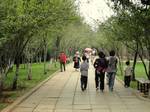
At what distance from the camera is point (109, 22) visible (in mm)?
26516

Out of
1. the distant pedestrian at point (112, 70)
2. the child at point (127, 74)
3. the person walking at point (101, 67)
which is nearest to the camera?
the person walking at point (101, 67)

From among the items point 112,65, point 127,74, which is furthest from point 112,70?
point 127,74

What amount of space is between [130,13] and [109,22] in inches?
253

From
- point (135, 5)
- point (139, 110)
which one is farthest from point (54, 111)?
point (135, 5)

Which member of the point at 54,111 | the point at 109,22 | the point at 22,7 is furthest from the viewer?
the point at 109,22

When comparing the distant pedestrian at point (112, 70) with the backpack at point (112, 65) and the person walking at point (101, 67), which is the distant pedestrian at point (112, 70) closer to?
the backpack at point (112, 65)

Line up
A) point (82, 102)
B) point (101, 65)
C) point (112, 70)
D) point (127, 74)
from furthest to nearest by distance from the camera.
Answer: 1. point (127, 74)
2. point (112, 70)
3. point (101, 65)
4. point (82, 102)

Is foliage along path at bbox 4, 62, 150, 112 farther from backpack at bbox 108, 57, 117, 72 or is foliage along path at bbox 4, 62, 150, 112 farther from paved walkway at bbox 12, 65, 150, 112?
backpack at bbox 108, 57, 117, 72

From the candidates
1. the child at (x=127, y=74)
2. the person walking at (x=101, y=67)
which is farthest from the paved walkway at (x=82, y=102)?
the child at (x=127, y=74)

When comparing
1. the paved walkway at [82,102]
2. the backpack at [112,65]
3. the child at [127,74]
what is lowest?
the paved walkway at [82,102]

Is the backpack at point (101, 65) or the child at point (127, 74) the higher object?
the backpack at point (101, 65)

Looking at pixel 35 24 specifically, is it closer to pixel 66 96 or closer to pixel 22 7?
pixel 22 7

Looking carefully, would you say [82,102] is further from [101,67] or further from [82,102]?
[101,67]

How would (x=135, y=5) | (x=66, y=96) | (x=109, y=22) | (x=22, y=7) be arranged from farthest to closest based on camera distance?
(x=109, y=22), (x=135, y=5), (x=66, y=96), (x=22, y=7)
